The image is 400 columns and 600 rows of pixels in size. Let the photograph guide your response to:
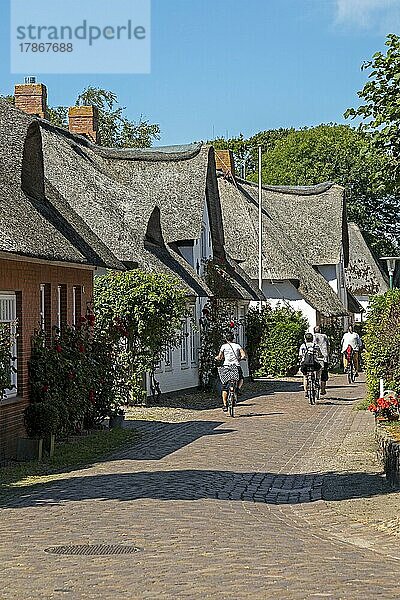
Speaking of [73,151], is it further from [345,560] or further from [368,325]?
[345,560]

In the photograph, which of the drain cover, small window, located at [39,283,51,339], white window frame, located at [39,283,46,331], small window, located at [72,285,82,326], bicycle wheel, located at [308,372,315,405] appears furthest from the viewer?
bicycle wheel, located at [308,372,315,405]

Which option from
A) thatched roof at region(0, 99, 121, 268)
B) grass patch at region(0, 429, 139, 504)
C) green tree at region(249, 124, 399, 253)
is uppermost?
green tree at region(249, 124, 399, 253)

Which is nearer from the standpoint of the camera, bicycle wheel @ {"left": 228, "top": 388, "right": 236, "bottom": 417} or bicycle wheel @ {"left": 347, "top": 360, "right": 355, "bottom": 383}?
bicycle wheel @ {"left": 228, "top": 388, "right": 236, "bottom": 417}

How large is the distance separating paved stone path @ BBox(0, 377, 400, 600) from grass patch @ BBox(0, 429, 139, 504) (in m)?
0.37

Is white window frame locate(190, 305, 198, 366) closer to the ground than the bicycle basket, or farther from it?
farther from it

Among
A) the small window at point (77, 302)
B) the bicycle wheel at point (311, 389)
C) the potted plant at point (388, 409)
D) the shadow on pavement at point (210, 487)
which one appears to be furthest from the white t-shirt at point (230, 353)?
the shadow on pavement at point (210, 487)

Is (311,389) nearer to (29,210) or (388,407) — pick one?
(388,407)

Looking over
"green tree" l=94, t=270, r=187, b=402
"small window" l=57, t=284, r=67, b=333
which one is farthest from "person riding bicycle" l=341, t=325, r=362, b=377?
"small window" l=57, t=284, r=67, b=333

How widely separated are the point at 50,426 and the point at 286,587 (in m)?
11.2

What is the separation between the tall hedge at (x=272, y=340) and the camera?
153 ft

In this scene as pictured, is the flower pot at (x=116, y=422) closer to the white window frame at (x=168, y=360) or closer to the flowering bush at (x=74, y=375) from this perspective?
the flowering bush at (x=74, y=375)

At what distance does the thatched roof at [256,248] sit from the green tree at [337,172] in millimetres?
24030

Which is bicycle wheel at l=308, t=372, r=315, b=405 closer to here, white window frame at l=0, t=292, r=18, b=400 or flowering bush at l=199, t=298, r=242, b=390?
flowering bush at l=199, t=298, r=242, b=390

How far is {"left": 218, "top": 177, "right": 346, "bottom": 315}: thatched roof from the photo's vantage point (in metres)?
53.4
